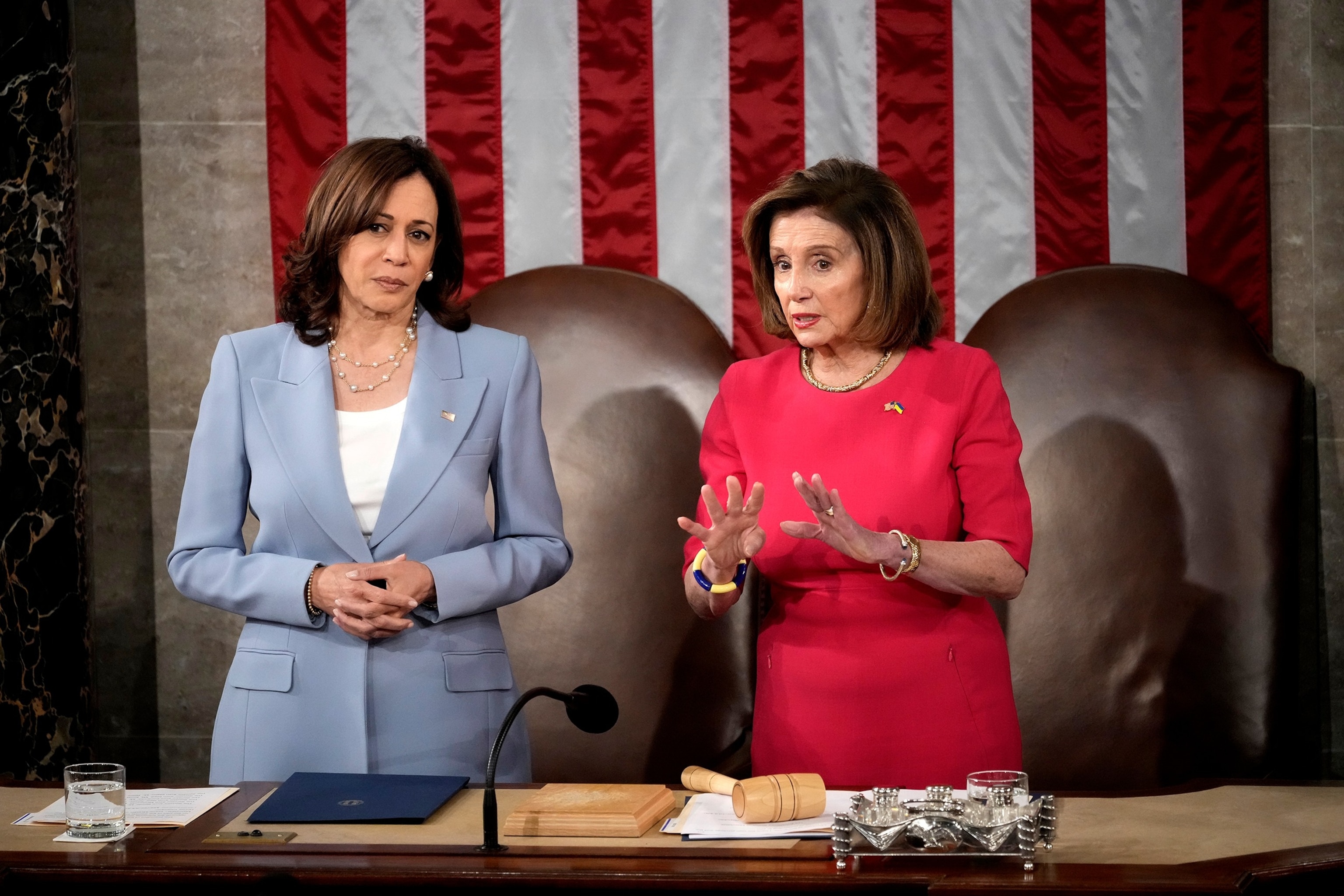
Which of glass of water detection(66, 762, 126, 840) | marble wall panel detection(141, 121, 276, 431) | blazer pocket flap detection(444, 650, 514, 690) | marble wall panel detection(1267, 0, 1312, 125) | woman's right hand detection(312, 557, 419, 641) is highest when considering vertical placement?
marble wall panel detection(1267, 0, 1312, 125)

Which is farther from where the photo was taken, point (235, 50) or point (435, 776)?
point (235, 50)

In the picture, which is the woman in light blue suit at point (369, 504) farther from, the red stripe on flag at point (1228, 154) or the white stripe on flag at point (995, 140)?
the red stripe on flag at point (1228, 154)

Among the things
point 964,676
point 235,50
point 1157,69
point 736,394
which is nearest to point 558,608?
point 736,394

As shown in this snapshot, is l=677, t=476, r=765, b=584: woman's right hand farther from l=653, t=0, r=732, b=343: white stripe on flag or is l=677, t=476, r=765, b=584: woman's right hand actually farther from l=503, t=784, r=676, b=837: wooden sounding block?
l=653, t=0, r=732, b=343: white stripe on flag

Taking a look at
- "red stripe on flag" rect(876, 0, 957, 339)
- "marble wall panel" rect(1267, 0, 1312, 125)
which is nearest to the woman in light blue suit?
"red stripe on flag" rect(876, 0, 957, 339)

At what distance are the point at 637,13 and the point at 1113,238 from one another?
1.54 metres

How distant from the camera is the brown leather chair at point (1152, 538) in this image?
3518 millimetres

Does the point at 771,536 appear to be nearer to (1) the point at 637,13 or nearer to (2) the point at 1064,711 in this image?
(2) the point at 1064,711

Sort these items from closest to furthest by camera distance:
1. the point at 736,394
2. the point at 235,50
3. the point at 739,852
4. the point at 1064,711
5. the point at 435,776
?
the point at 739,852 → the point at 435,776 → the point at 736,394 → the point at 1064,711 → the point at 235,50

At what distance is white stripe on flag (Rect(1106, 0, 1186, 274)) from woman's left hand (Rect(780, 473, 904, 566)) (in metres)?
1.91

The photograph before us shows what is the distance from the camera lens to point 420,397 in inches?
95.3

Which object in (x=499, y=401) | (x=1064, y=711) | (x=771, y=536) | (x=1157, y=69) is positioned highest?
(x=1157, y=69)

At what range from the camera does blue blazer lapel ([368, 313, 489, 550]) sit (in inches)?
92.6

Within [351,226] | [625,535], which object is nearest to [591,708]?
[351,226]
